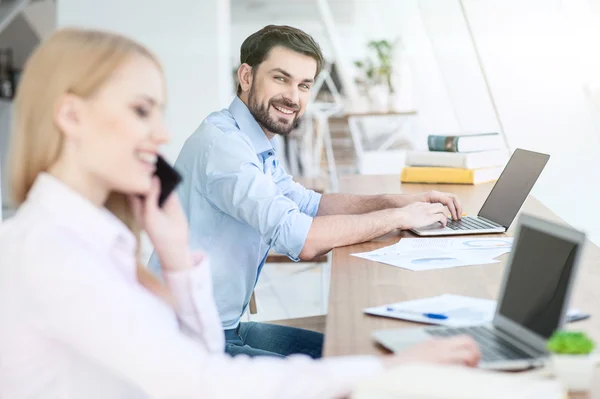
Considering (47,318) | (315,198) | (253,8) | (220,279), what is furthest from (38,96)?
(253,8)

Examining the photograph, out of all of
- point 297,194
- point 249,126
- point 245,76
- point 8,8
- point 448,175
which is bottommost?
point 448,175

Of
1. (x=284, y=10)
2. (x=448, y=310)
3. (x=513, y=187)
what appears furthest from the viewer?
(x=284, y=10)

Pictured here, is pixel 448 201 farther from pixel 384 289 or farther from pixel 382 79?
pixel 382 79

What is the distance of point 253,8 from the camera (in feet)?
51.8

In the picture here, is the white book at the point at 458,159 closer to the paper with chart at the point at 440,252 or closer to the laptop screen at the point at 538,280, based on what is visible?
the paper with chart at the point at 440,252

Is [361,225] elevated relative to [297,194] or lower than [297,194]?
lower

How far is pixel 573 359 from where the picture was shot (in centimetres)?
100

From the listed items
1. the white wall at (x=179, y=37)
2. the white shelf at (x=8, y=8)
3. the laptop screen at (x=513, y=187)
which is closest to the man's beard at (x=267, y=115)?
the laptop screen at (x=513, y=187)

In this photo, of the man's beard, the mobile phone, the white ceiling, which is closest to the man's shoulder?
the man's beard

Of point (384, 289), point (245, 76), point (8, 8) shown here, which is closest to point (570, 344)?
point (384, 289)

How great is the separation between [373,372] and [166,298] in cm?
36

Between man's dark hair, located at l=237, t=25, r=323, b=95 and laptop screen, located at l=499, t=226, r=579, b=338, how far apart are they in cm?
119

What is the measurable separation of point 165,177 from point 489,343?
529 millimetres

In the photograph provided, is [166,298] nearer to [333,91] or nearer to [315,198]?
[315,198]
